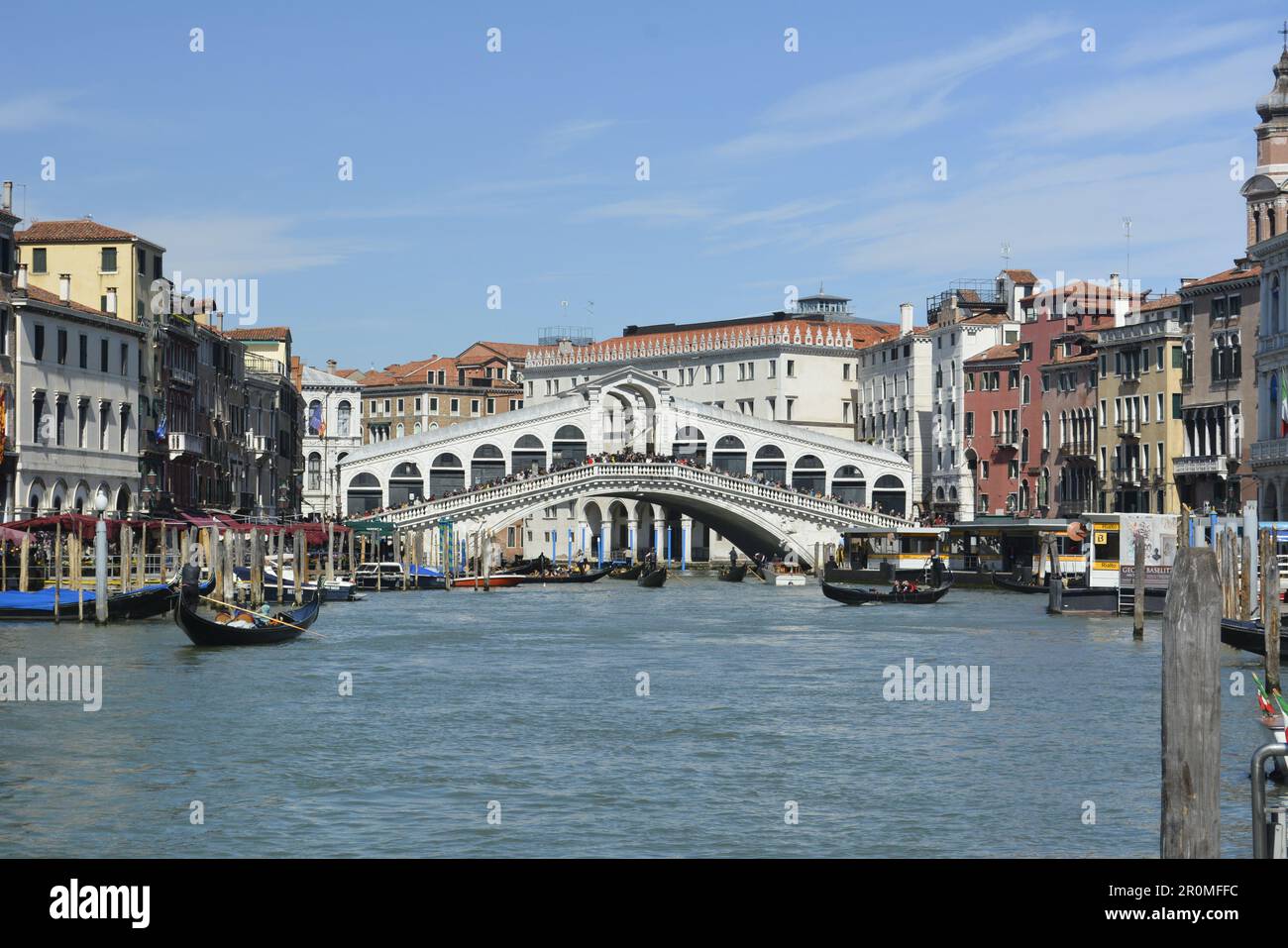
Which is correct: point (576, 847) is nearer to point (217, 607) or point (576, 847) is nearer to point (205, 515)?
point (217, 607)

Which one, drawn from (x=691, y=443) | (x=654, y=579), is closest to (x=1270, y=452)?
(x=654, y=579)

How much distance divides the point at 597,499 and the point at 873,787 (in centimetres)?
6163

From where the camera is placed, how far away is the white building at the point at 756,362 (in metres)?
75.9

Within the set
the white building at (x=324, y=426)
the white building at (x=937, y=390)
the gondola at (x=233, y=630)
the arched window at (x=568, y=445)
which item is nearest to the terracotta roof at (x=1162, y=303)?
the white building at (x=937, y=390)

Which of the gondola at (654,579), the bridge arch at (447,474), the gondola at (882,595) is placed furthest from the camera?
the bridge arch at (447,474)

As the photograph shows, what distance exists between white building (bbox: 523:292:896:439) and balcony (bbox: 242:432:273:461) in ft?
56.7

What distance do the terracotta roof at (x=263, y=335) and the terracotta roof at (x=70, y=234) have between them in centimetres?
2292

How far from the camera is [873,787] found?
49.0ft

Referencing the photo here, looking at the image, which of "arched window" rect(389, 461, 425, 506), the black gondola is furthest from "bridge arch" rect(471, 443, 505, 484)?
the black gondola

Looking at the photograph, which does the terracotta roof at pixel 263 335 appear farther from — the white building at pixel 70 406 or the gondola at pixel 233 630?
the gondola at pixel 233 630

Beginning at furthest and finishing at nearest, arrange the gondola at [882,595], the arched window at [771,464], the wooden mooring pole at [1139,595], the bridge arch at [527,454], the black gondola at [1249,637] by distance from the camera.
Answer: the arched window at [771,464], the bridge arch at [527,454], the gondola at [882,595], the wooden mooring pole at [1139,595], the black gondola at [1249,637]

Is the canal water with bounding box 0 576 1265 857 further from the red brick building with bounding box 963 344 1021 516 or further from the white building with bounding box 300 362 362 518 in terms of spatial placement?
the white building with bounding box 300 362 362 518

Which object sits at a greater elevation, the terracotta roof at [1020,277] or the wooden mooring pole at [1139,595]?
the terracotta roof at [1020,277]
